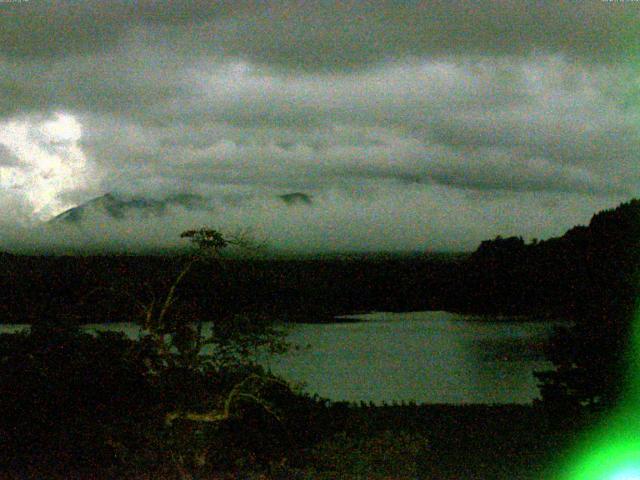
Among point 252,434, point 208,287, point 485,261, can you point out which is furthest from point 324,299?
point 252,434

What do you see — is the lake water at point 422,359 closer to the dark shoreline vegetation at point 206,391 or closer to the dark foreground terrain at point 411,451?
the dark foreground terrain at point 411,451

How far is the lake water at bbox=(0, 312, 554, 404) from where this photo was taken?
32.7 m

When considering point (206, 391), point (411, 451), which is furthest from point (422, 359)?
point (206, 391)

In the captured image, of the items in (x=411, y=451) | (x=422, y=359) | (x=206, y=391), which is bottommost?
(x=422, y=359)

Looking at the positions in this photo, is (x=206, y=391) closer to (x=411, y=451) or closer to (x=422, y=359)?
(x=411, y=451)

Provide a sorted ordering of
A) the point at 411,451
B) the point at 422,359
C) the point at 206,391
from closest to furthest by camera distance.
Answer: the point at 206,391, the point at 411,451, the point at 422,359

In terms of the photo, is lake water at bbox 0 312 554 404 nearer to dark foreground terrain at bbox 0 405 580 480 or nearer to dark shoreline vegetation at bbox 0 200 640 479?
dark foreground terrain at bbox 0 405 580 480

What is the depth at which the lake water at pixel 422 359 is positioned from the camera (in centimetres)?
3266

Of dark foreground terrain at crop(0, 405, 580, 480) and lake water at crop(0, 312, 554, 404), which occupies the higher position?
dark foreground terrain at crop(0, 405, 580, 480)

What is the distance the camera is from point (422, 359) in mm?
41781

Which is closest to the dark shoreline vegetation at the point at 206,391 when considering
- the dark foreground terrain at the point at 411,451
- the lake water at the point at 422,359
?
the dark foreground terrain at the point at 411,451

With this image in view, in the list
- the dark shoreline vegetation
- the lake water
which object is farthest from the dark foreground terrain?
the lake water

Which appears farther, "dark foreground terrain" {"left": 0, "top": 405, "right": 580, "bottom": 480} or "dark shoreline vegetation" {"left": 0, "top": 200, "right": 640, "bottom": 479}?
"dark foreground terrain" {"left": 0, "top": 405, "right": 580, "bottom": 480}

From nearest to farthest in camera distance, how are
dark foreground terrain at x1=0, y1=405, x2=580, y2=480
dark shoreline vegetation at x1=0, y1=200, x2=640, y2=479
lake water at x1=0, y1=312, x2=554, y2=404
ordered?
dark shoreline vegetation at x1=0, y1=200, x2=640, y2=479 < dark foreground terrain at x1=0, y1=405, x2=580, y2=480 < lake water at x1=0, y1=312, x2=554, y2=404
